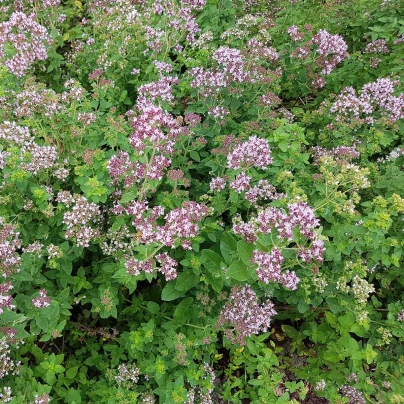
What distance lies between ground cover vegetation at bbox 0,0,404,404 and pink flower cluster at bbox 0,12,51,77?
0.07ft

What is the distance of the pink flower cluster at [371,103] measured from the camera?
174 inches

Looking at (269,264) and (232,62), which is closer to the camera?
(269,264)

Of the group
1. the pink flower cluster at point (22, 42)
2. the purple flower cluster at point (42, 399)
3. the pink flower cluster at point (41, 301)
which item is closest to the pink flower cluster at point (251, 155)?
the pink flower cluster at point (41, 301)

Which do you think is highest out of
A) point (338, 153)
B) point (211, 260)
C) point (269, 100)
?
point (269, 100)

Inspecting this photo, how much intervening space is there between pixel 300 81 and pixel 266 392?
144 inches

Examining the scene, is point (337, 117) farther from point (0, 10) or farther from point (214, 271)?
point (0, 10)

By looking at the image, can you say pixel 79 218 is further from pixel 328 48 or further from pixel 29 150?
pixel 328 48

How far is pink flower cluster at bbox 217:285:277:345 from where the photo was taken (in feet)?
11.5

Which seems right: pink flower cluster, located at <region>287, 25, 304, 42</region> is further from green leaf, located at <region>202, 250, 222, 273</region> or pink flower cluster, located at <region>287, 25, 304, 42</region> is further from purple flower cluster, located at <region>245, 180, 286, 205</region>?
green leaf, located at <region>202, 250, 222, 273</region>

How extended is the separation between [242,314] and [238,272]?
0.59m

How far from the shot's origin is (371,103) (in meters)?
4.61

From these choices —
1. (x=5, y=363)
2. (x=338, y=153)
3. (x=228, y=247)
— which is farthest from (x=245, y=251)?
(x=5, y=363)

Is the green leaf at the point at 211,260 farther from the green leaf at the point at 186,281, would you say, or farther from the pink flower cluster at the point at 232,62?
the pink flower cluster at the point at 232,62

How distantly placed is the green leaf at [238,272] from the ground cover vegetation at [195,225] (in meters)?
0.01
